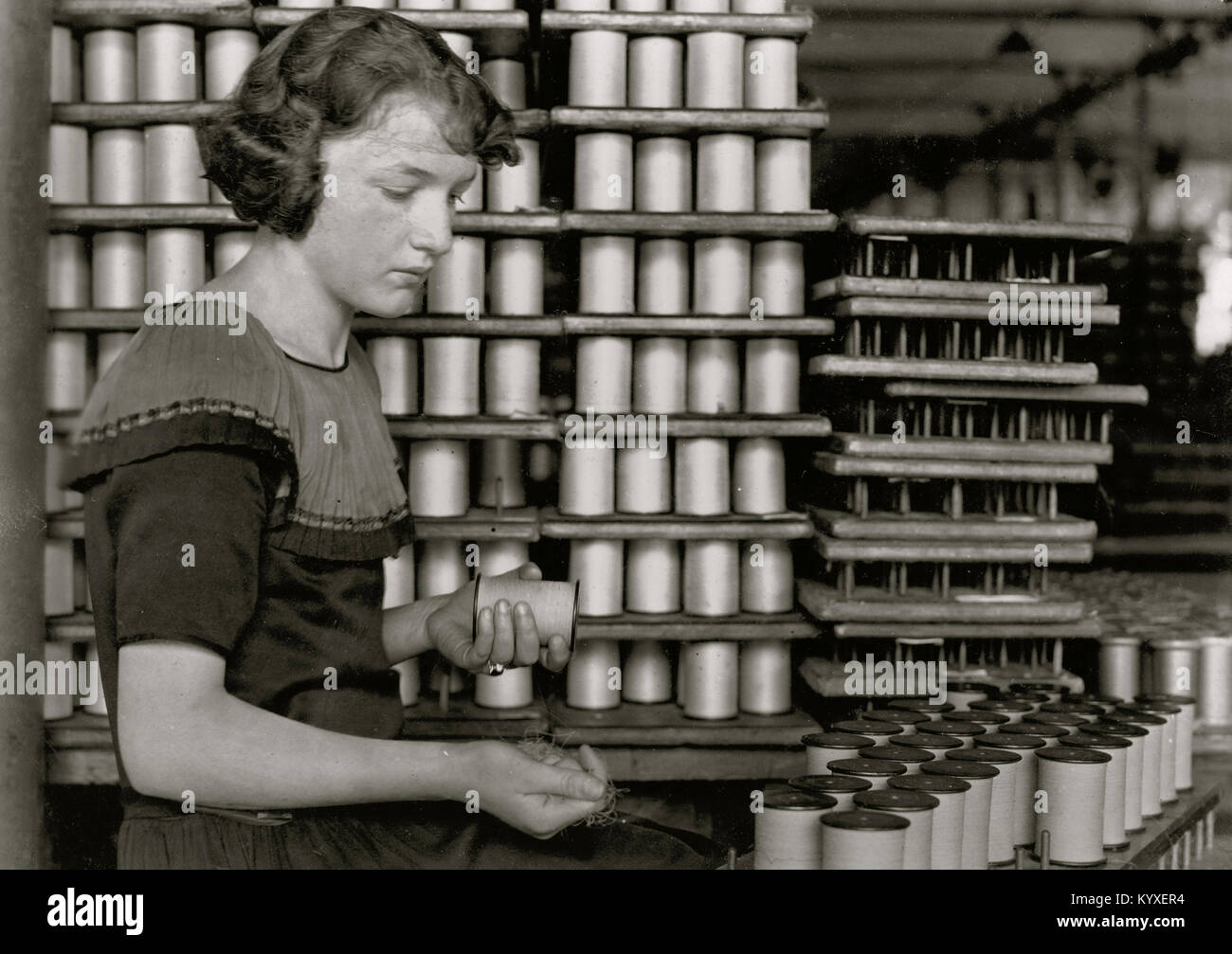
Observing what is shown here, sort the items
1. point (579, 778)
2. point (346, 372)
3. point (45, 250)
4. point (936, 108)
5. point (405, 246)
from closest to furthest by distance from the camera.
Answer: point (579, 778) < point (405, 246) < point (346, 372) < point (45, 250) < point (936, 108)

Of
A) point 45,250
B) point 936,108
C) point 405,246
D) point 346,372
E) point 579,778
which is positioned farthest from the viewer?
point 936,108

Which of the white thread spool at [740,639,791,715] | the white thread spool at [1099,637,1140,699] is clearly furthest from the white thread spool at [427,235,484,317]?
the white thread spool at [1099,637,1140,699]

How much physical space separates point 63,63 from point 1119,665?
2.59 metres

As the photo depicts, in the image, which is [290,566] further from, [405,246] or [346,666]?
[405,246]

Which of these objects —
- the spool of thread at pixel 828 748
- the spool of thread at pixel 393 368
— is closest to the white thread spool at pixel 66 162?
the spool of thread at pixel 393 368

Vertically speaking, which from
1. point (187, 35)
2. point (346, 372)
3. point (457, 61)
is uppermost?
point (187, 35)

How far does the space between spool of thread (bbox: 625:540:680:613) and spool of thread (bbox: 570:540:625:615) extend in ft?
0.12

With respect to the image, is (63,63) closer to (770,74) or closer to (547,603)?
(770,74)

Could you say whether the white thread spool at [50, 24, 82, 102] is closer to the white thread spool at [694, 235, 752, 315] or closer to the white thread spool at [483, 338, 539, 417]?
the white thread spool at [483, 338, 539, 417]

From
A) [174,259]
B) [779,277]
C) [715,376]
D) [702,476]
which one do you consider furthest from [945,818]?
[174,259]

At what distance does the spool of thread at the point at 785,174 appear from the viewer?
2576 mm

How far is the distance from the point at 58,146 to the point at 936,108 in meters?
2.12
